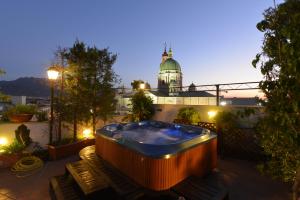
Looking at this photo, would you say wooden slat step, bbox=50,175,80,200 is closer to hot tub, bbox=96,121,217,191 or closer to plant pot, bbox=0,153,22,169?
hot tub, bbox=96,121,217,191

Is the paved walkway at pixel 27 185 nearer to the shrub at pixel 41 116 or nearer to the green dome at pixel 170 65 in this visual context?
the shrub at pixel 41 116

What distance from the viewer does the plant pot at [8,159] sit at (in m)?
4.59

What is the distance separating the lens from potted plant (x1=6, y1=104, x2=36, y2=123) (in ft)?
26.6

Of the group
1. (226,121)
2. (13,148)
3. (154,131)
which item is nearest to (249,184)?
(226,121)

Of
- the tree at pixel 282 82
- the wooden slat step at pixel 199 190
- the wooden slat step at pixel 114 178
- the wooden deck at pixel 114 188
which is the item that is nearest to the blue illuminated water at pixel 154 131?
the wooden slat step at pixel 114 178

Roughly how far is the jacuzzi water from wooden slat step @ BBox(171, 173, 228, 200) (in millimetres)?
577

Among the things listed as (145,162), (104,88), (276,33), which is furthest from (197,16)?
(145,162)

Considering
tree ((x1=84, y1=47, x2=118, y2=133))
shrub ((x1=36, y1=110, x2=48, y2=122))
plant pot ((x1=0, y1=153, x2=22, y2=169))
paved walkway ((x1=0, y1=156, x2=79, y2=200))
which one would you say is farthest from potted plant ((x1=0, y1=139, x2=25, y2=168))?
shrub ((x1=36, y1=110, x2=48, y2=122))

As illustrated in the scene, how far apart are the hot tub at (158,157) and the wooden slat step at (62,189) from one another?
0.87 m

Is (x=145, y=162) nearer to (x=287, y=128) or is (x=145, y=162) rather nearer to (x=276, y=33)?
(x=287, y=128)

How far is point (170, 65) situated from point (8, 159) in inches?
1584

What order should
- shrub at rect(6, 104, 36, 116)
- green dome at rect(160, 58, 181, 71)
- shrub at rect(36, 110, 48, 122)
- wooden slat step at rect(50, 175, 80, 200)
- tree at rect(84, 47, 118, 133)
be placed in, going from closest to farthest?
wooden slat step at rect(50, 175, 80, 200) → tree at rect(84, 47, 118, 133) → shrub at rect(6, 104, 36, 116) → shrub at rect(36, 110, 48, 122) → green dome at rect(160, 58, 181, 71)

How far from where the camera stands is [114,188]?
3008mm

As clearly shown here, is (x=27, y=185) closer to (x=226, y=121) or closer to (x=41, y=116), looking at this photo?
(x=226, y=121)
